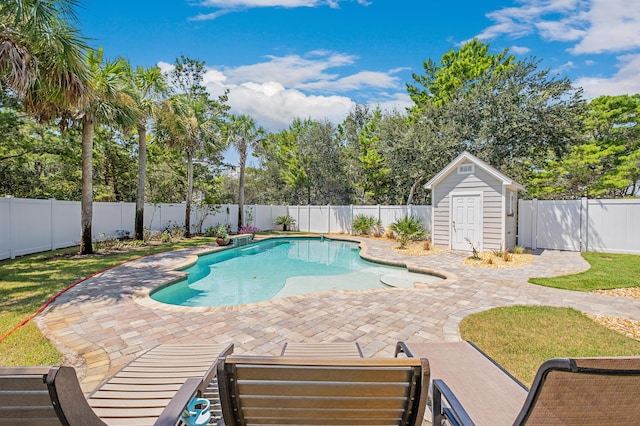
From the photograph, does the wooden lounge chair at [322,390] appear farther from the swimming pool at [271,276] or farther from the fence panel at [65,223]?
the fence panel at [65,223]

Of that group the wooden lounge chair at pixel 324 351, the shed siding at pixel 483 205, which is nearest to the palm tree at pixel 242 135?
the shed siding at pixel 483 205

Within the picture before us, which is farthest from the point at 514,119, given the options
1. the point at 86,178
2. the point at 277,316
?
the point at 86,178

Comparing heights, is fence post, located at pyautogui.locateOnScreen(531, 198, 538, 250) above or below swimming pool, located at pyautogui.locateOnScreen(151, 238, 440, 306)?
above

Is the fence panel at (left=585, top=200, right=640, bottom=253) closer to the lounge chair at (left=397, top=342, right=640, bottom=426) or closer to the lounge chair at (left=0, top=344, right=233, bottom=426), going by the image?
the lounge chair at (left=397, top=342, right=640, bottom=426)

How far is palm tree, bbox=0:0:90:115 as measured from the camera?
5.50 m

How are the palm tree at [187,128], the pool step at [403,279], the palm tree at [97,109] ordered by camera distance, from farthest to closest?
1. the palm tree at [187,128]
2. the palm tree at [97,109]
3. the pool step at [403,279]

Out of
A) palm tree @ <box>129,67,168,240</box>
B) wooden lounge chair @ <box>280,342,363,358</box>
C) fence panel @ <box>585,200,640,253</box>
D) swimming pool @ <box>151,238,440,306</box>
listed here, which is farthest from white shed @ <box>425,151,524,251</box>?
palm tree @ <box>129,67,168,240</box>

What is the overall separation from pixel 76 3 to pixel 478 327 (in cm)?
903

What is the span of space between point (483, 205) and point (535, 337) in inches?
311

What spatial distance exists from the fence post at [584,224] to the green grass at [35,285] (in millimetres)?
14526

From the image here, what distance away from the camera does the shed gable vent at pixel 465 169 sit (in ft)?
37.0

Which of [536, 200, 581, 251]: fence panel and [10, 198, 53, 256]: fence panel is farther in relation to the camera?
[536, 200, 581, 251]: fence panel

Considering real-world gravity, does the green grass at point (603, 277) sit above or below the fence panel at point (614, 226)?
below

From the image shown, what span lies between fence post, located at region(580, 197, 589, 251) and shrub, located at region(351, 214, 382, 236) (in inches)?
345
